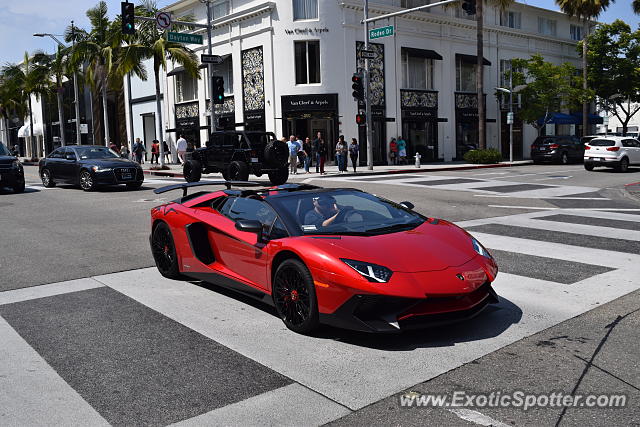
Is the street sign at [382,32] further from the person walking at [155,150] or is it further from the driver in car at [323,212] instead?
the driver in car at [323,212]

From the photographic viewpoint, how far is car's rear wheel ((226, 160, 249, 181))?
20781 millimetres

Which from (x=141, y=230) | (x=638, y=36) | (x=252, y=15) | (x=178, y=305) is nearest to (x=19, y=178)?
(x=141, y=230)

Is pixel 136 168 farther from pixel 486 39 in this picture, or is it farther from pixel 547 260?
pixel 486 39

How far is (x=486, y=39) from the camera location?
1684 inches

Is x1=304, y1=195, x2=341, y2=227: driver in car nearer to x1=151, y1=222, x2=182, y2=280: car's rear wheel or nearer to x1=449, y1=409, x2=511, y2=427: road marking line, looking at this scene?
x1=151, y1=222, x2=182, y2=280: car's rear wheel

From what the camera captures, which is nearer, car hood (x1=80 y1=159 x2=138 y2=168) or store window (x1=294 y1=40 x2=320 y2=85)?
car hood (x1=80 y1=159 x2=138 y2=168)

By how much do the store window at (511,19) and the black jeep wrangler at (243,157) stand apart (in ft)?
94.6

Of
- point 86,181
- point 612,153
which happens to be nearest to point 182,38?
point 86,181

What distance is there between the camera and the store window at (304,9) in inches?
1329

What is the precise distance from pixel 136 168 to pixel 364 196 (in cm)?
1424

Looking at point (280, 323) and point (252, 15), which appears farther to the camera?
point (252, 15)

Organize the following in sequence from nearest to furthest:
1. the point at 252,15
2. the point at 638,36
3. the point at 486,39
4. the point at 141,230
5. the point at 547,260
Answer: the point at 547,260
the point at 141,230
the point at 252,15
the point at 486,39
the point at 638,36

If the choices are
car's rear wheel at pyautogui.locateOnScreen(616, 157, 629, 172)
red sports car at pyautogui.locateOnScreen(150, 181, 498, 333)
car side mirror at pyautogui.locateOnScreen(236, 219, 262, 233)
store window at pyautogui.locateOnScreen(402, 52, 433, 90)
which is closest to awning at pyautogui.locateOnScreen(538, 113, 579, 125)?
store window at pyautogui.locateOnScreen(402, 52, 433, 90)

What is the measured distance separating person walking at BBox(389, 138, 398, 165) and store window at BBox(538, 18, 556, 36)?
20.7 metres
